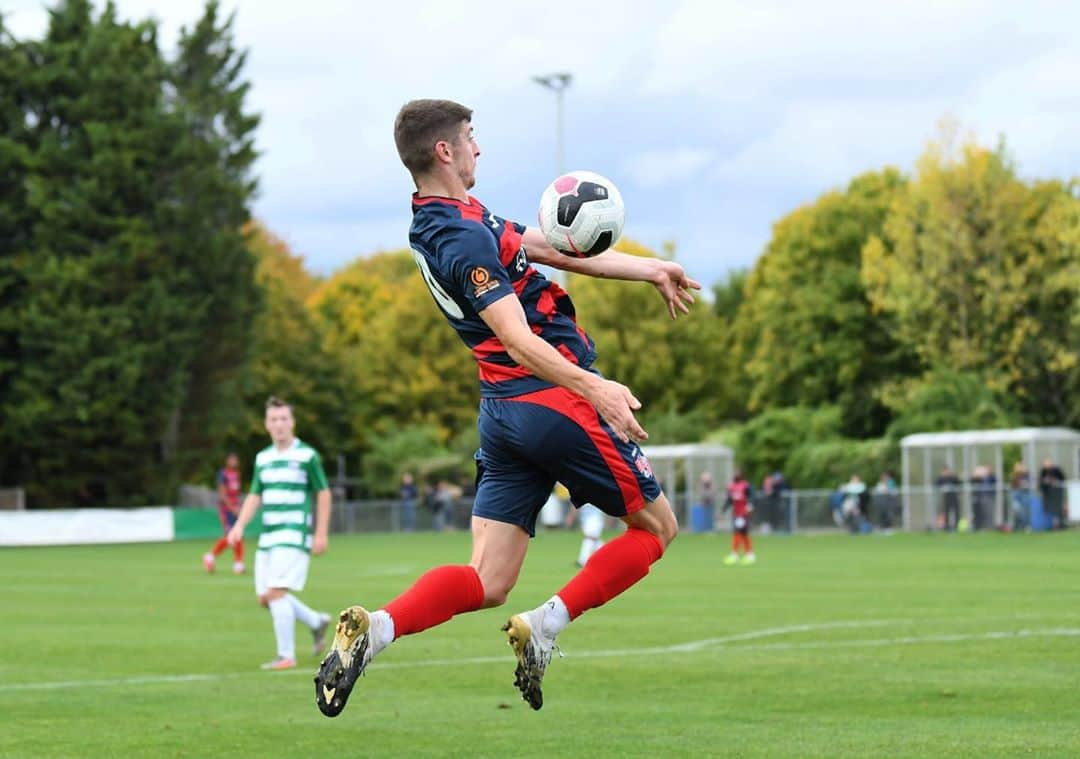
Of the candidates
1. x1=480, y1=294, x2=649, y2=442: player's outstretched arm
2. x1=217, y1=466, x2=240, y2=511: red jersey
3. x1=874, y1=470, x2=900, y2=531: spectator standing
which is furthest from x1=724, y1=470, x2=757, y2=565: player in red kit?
x1=480, y1=294, x2=649, y2=442: player's outstretched arm

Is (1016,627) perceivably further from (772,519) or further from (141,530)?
(141,530)

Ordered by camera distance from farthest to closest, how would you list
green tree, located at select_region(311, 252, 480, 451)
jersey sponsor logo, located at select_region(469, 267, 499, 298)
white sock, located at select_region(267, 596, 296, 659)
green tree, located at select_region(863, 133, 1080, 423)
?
green tree, located at select_region(311, 252, 480, 451) < green tree, located at select_region(863, 133, 1080, 423) < white sock, located at select_region(267, 596, 296, 659) < jersey sponsor logo, located at select_region(469, 267, 499, 298)

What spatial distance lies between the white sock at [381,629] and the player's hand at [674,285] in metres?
1.85

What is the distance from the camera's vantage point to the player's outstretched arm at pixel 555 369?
21.7ft

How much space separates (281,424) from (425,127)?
25.1 ft

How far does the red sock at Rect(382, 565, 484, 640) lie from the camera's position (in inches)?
286

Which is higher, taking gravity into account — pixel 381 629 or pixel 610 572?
pixel 610 572

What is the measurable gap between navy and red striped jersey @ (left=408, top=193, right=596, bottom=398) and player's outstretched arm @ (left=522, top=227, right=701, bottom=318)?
192mm

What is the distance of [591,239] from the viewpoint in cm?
762

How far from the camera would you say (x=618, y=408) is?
6.60 metres

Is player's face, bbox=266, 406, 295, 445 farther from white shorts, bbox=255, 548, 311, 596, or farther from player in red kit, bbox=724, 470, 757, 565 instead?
player in red kit, bbox=724, 470, 757, 565

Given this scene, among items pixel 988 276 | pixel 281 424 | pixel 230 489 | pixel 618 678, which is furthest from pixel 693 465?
pixel 618 678

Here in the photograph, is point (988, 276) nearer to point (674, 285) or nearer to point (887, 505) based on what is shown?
point (887, 505)

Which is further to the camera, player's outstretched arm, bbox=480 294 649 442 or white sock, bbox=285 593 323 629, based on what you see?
white sock, bbox=285 593 323 629
